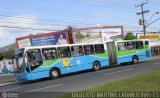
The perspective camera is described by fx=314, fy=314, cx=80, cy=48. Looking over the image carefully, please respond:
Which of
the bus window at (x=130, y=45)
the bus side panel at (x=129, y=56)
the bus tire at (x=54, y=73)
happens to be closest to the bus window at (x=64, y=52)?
the bus tire at (x=54, y=73)

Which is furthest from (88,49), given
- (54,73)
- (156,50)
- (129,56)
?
(156,50)

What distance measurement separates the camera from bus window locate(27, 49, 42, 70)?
22.0m

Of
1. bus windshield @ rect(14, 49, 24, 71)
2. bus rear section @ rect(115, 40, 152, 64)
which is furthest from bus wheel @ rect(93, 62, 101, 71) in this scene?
bus windshield @ rect(14, 49, 24, 71)

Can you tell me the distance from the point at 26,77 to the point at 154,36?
5296 cm

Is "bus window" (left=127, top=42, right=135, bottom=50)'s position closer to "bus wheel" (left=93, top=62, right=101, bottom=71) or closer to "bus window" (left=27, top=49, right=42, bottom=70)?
"bus wheel" (left=93, top=62, right=101, bottom=71)

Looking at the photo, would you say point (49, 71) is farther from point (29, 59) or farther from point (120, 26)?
point (120, 26)

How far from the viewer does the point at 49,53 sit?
23438 mm

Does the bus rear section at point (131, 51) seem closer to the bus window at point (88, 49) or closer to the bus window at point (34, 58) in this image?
the bus window at point (88, 49)

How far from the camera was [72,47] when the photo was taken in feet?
83.1

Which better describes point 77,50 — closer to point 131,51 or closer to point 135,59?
point 131,51

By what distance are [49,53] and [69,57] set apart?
204cm

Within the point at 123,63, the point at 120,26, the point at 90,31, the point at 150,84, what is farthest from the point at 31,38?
the point at 150,84

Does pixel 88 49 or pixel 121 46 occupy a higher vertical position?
pixel 88 49

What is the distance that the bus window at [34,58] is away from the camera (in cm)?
2197
